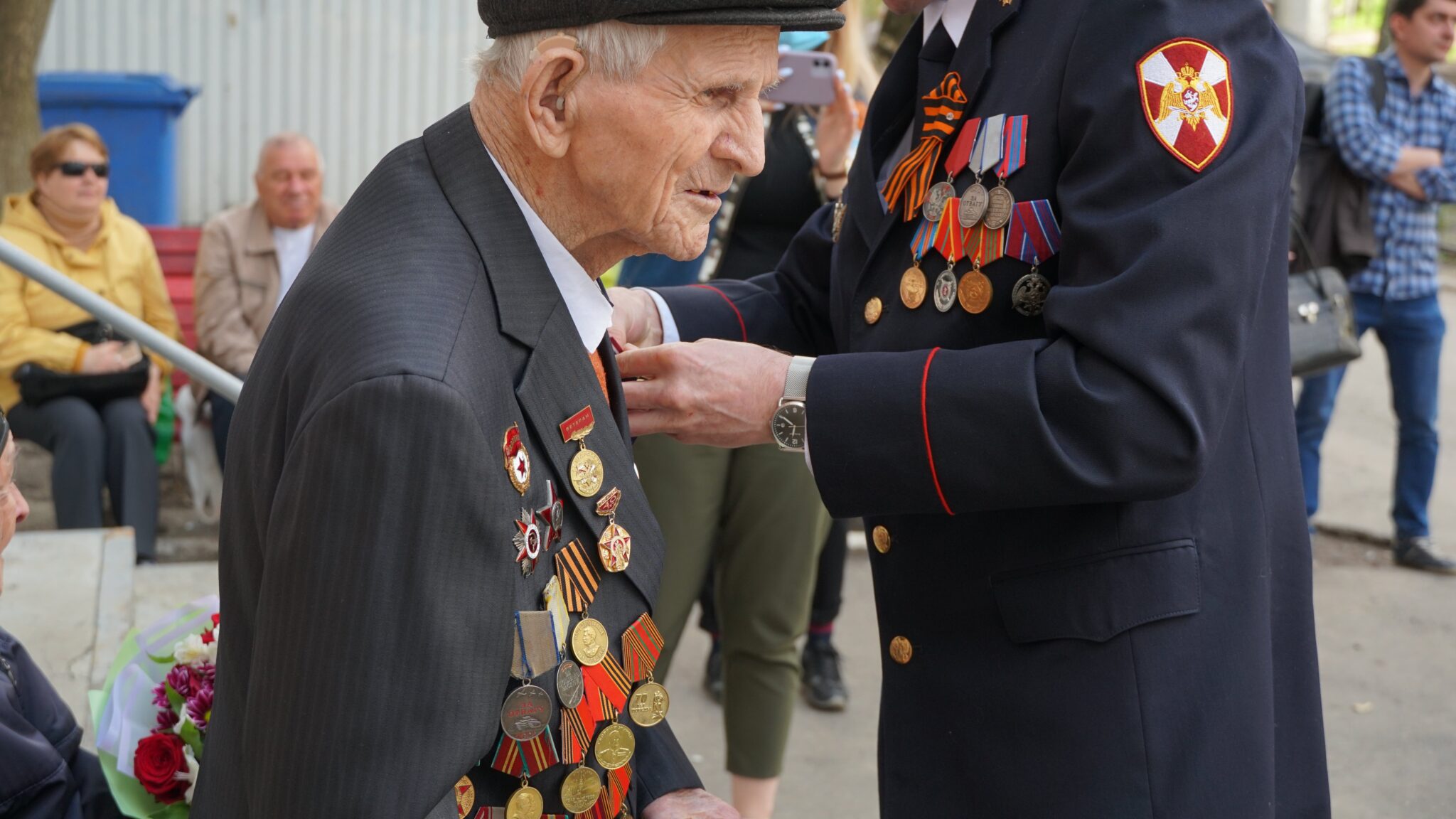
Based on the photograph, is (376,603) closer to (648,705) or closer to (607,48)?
(648,705)

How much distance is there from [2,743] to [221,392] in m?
1.44

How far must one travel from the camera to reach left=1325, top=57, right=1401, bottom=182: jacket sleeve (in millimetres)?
5605

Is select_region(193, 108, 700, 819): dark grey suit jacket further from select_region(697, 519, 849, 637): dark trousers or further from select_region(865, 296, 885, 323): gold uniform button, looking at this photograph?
select_region(697, 519, 849, 637): dark trousers

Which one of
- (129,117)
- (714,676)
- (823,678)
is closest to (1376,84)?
(823,678)

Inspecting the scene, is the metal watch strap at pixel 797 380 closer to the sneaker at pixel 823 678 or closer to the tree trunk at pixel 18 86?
the sneaker at pixel 823 678

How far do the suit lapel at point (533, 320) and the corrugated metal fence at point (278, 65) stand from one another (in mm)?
7342

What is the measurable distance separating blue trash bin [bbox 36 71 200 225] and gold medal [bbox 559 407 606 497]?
6.75 meters

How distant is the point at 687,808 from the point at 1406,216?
5.22 m

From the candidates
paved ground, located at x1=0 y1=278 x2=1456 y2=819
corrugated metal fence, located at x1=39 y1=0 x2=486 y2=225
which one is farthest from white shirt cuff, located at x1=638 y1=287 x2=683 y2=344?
corrugated metal fence, located at x1=39 y1=0 x2=486 y2=225

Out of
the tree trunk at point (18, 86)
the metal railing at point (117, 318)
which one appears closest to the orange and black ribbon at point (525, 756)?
the metal railing at point (117, 318)

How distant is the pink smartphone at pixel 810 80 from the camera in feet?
11.9

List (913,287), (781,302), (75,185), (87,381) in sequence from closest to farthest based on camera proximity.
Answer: (913,287)
(781,302)
(87,381)
(75,185)

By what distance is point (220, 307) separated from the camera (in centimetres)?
559

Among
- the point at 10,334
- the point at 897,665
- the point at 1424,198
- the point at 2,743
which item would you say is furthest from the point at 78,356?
the point at 1424,198
